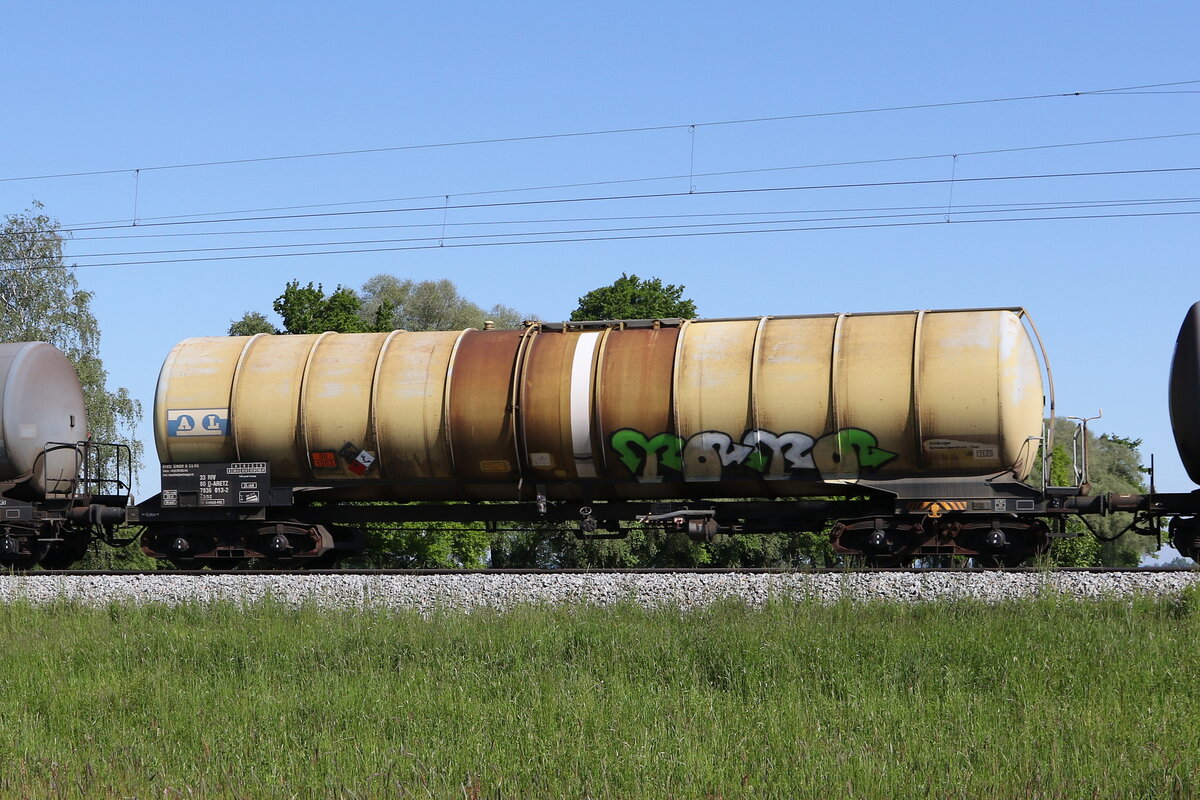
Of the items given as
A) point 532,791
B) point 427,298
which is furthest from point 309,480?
point 427,298

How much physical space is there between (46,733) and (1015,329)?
12300 mm

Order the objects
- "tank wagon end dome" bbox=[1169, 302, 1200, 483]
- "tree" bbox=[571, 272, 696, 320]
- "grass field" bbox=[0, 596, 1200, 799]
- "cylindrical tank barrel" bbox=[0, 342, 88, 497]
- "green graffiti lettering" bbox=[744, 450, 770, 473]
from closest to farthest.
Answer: "grass field" bbox=[0, 596, 1200, 799] → "tank wagon end dome" bbox=[1169, 302, 1200, 483] → "green graffiti lettering" bbox=[744, 450, 770, 473] → "cylindrical tank barrel" bbox=[0, 342, 88, 497] → "tree" bbox=[571, 272, 696, 320]

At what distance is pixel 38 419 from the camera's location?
61.9ft

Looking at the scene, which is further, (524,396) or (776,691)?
(524,396)

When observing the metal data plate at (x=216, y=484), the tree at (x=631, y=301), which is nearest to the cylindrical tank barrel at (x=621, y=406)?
the metal data plate at (x=216, y=484)

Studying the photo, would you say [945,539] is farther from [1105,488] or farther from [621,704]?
[1105,488]

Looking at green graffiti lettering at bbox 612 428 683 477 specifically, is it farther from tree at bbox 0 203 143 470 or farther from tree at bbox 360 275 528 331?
tree at bbox 360 275 528 331

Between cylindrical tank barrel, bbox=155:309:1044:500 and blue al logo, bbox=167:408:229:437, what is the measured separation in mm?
30

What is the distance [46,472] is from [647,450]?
1036cm

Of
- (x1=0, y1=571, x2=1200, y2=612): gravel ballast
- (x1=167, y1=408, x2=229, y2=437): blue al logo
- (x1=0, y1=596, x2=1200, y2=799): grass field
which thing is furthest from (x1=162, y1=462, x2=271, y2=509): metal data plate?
(x1=0, y1=596, x2=1200, y2=799): grass field

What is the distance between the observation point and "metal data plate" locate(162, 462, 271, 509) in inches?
677

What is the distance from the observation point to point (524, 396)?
16.2 m

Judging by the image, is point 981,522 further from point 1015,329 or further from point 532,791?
point 532,791

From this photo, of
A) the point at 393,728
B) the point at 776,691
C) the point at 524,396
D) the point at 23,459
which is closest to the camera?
the point at 393,728
